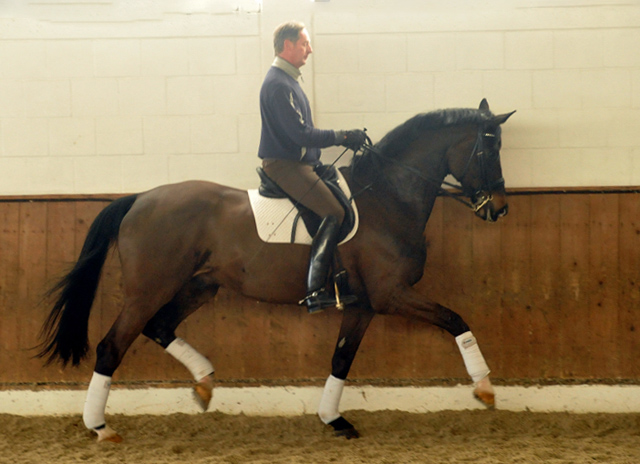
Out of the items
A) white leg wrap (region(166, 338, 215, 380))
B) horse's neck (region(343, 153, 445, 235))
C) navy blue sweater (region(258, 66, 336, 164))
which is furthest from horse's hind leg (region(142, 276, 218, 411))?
horse's neck (region(343, 153, 445, 235))

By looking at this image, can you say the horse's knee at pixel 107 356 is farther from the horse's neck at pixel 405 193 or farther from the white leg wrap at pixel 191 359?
the horse's neck at pixel 405 193

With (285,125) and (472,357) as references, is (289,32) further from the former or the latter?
(472,357)

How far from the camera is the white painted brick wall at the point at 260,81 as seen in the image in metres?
3.97

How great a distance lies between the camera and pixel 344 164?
4.06 metres

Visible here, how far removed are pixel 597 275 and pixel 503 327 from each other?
74cm

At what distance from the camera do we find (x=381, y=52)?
4.02 meters

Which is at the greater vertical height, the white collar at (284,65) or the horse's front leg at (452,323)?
the white collar at (284,65)

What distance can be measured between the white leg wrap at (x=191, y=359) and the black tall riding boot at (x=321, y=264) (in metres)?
0.86

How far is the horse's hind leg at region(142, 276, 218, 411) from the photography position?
141 inches

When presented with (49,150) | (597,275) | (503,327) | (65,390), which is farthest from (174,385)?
(597,275)

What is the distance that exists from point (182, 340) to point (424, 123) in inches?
80.3

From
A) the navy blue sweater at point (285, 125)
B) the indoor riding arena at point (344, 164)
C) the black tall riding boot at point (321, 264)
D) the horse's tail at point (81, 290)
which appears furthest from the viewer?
the indoor riding arena at point (344, 164)

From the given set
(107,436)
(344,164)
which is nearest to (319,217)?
(344,164)

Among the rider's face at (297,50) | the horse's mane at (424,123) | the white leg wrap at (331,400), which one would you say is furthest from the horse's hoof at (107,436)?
the rider's face at (297,50)
